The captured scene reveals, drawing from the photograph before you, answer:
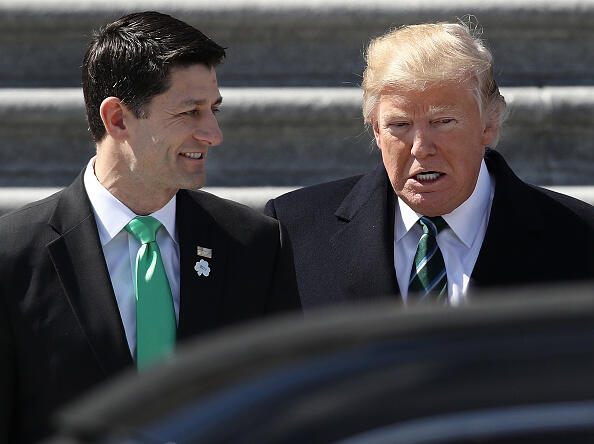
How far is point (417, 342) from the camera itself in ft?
4.59

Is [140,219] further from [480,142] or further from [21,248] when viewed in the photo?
[480,142]

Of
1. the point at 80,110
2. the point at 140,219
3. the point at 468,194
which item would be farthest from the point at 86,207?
the point at 80,110

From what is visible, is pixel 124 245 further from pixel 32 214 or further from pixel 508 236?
pixel 508 236

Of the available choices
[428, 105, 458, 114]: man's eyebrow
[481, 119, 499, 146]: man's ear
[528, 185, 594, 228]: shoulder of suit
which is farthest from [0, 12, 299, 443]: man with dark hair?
[528, 185, 594, 228]: shoulder of suit

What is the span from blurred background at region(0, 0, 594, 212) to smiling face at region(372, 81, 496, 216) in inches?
47.7

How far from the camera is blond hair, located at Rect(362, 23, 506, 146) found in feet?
11.1

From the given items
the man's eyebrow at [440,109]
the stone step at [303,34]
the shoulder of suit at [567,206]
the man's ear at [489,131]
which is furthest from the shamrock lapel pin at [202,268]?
the stone step at [303,34]

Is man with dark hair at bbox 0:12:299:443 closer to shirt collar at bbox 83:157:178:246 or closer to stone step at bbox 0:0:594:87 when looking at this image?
shirt collar at bbox 83:157:178:246

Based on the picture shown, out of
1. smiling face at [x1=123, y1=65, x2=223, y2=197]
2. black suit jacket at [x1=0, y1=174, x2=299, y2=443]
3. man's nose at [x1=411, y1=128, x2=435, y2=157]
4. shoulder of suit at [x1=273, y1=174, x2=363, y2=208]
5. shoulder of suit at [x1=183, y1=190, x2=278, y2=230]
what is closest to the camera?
black suit jacket at [x1=0, y1=174, x2=299, y2=443]

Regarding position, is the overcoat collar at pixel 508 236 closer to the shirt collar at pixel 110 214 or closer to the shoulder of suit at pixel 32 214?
the shirt collar at pixel 110 214

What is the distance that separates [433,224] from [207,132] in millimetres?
692

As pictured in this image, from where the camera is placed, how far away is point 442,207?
3.42 m

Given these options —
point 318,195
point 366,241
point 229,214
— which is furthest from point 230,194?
point 229,214

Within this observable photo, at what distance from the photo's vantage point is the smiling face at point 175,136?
10.3 feet
